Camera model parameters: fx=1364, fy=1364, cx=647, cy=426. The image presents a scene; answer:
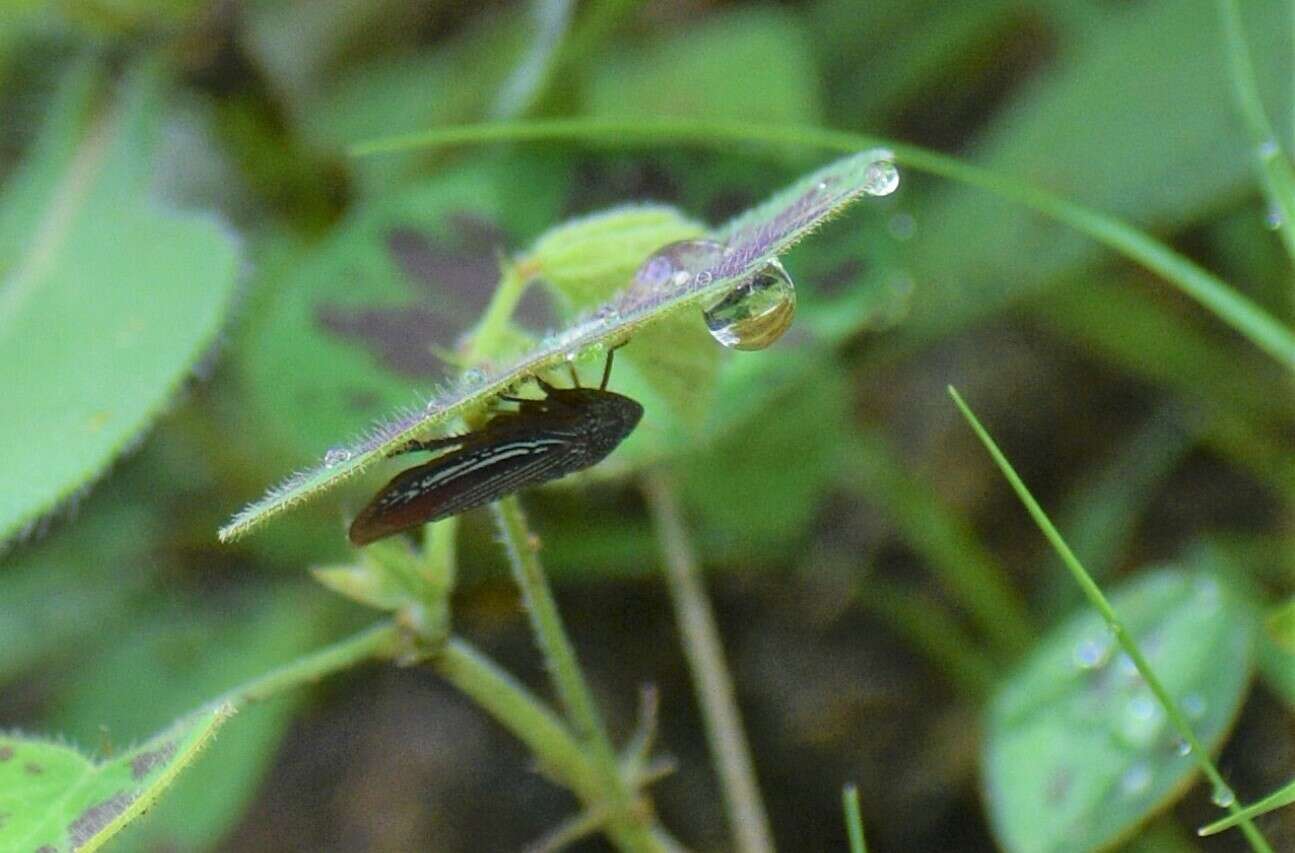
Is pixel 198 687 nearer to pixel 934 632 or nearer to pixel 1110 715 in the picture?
pixel 934 632

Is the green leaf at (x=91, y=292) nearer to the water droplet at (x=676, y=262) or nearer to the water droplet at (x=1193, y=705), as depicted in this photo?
the water droplet at (x=676, y=262)

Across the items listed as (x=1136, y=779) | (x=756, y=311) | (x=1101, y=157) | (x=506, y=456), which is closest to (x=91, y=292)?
(x=506, y=456)

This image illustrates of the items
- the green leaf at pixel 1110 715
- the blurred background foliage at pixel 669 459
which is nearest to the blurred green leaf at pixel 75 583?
the blurred background foliage at pixel 669 459

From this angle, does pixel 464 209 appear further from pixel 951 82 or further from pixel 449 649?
pixel 951 82

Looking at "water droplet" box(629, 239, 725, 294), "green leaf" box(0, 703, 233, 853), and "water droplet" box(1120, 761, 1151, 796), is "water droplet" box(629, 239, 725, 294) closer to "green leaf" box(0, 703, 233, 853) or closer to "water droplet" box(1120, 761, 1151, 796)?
"green leaf" box(0, 703, 233, 853)

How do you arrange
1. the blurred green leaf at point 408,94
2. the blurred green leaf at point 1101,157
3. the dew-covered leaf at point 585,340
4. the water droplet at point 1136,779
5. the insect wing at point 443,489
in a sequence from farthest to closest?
the blurred green leaf at point 408,94
the blurred green leaf at point 1101,157
the water droplet at point 1136,779
the insect wing at point 443,489
the dew-covered leaf at point 585,340

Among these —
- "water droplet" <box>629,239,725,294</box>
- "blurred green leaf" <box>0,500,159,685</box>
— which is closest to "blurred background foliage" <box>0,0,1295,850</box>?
"blurred green leaf" <box>0,500,159,685</box>
